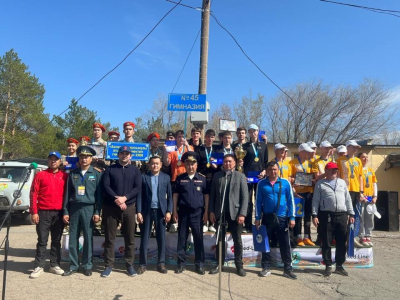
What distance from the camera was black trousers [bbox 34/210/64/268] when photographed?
5.36 m

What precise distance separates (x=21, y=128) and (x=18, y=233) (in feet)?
89.2

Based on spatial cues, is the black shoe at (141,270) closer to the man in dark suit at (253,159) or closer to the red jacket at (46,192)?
the red jacket at (46,192)

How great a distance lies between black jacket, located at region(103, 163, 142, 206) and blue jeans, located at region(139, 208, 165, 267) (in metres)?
0.43

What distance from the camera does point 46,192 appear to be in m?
5.43

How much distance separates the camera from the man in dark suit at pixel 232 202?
5.49 meters

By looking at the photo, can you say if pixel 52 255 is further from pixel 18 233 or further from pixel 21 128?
pixel 21 128

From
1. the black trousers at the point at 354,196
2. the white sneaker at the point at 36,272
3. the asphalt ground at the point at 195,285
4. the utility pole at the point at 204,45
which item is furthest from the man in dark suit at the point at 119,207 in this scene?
the black trousers at the point at 354,196

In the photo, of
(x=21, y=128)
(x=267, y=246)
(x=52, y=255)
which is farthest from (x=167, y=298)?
(x=21, y=128)

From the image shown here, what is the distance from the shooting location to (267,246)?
5.49 metres

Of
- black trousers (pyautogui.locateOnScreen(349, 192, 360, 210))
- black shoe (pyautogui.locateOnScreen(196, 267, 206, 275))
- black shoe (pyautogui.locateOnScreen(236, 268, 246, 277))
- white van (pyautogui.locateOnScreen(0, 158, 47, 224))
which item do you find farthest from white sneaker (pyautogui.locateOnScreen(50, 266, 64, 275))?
black trousers (pyautogui.locateOnScreen(349, 192, 360, 210))

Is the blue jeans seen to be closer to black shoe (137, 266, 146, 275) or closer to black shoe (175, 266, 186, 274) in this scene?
black shoe (137, 266, 146, 275)

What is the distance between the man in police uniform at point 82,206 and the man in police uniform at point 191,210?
4.90ft

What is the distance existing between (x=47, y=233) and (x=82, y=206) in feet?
2.51

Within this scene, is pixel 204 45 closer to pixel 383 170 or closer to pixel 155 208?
pixel 155 208
